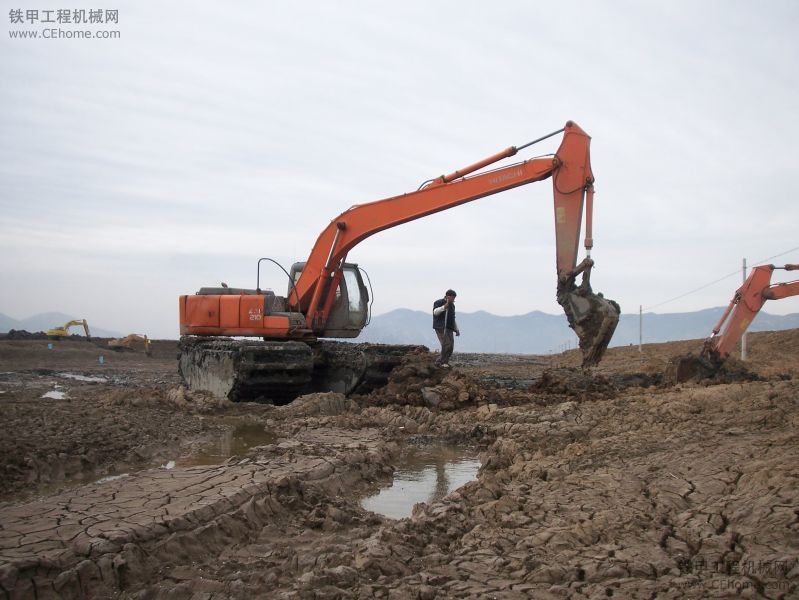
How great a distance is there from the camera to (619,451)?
20.0 ft

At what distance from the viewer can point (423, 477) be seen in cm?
662

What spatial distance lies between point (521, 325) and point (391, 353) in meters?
184

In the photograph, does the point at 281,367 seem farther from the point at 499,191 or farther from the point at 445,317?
the point at 499,191

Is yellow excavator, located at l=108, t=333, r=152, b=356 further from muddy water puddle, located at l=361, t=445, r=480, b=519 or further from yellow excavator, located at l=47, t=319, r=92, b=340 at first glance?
muddy water puddle, located at l=361, t=445, r=480, b=519

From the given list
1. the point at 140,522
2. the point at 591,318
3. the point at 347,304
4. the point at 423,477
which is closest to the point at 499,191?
the point at 591,318

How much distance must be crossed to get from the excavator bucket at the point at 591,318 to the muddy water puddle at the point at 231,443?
4.44m

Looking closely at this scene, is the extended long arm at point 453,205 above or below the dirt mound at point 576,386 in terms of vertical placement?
above

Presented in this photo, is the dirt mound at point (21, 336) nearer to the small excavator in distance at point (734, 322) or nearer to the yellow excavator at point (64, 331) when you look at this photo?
the yellow excavator at point (64, 331)

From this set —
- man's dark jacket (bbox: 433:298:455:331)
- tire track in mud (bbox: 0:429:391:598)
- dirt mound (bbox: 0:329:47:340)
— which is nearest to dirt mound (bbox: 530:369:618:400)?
man's dark jacket (bbox: 433:298:455:331)

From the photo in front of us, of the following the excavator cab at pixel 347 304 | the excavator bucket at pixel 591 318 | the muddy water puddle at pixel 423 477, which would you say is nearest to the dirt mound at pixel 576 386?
the excavator bucket at pixel 591 318

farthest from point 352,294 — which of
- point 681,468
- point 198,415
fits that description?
point 681,468

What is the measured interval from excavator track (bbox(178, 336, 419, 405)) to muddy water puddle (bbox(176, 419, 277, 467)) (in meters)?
1.30

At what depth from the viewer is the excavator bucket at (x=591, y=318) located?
9.21 m

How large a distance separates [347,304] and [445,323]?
1867 millimetres
